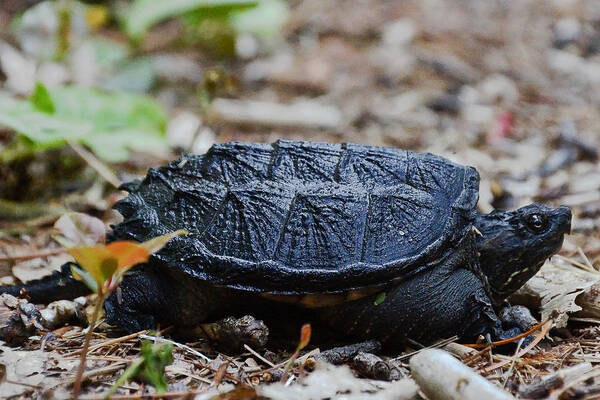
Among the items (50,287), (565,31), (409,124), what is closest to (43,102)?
(50,287)

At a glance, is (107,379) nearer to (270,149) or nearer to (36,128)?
(270,149)

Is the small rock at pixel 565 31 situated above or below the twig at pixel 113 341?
above

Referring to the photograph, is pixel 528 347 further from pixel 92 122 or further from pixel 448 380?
pixel 92 122

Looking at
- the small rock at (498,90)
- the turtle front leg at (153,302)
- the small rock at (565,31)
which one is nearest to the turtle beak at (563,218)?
the turtle front leg at (153,302)

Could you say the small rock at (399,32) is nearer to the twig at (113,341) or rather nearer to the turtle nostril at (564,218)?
the turtle nostril at (564,218)

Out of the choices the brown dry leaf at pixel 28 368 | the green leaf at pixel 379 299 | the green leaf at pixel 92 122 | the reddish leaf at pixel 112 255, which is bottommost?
the brown dry leaf at pixel 28 368

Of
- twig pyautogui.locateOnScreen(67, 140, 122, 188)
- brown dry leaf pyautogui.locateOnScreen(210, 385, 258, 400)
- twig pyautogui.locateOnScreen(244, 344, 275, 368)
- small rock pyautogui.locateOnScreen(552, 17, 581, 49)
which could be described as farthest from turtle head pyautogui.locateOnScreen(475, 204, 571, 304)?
small rock pyautogui.locateOnScreen(552, 17, 581, 49)

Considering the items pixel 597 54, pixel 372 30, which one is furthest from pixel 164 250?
pixel 597 54
